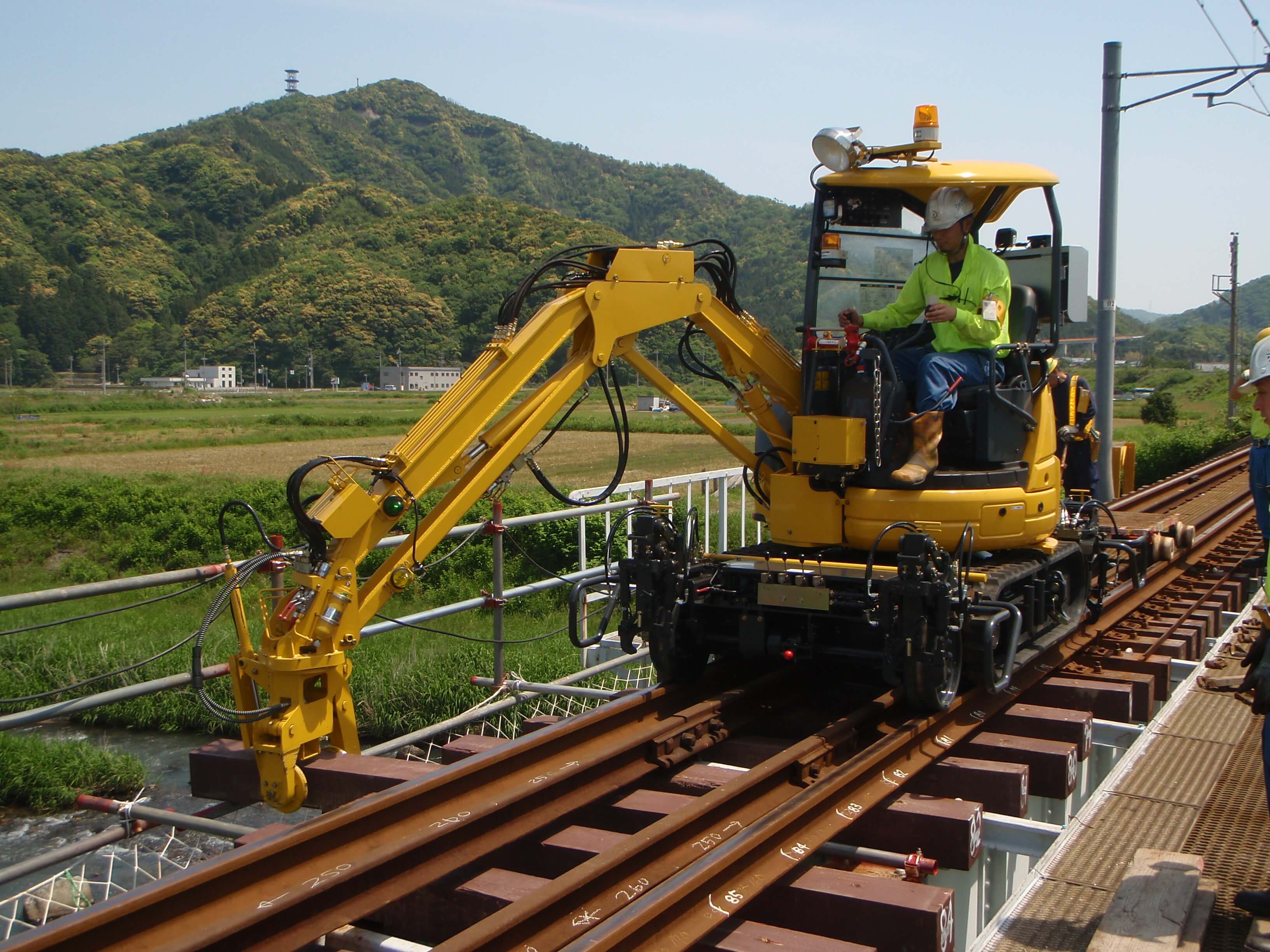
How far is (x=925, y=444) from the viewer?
5992 millimetres

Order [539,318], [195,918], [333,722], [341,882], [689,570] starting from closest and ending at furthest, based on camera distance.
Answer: [195,918], [341,882], [333,722], [539,318], [689,570]

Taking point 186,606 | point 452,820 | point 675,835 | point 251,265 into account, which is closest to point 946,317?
point 675,835

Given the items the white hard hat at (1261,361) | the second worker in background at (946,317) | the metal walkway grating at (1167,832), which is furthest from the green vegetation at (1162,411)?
the white hard hat at (1261,361)

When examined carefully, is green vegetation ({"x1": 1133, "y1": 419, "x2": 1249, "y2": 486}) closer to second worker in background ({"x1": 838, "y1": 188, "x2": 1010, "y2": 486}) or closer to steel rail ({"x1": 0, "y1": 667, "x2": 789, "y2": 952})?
second worker in background ({"x1": 838, "y1": 188, "x2": 1010, "y2": 486})

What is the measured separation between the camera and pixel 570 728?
521cm

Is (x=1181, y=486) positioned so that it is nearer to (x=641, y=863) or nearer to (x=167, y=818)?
(x=641, y=863)

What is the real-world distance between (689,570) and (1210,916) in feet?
10.3

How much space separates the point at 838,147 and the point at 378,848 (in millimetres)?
4583

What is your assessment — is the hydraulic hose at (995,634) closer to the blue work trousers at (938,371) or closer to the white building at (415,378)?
the blue work trousers at (938,371)

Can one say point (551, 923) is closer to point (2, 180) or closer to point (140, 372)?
point (140, 372)

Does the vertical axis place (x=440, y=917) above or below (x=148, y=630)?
above

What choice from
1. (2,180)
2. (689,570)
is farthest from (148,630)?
(2,180)

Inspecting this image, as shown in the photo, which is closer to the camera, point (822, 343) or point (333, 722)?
point (333, 722)

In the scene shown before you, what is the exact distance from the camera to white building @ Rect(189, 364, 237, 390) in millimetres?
102688
